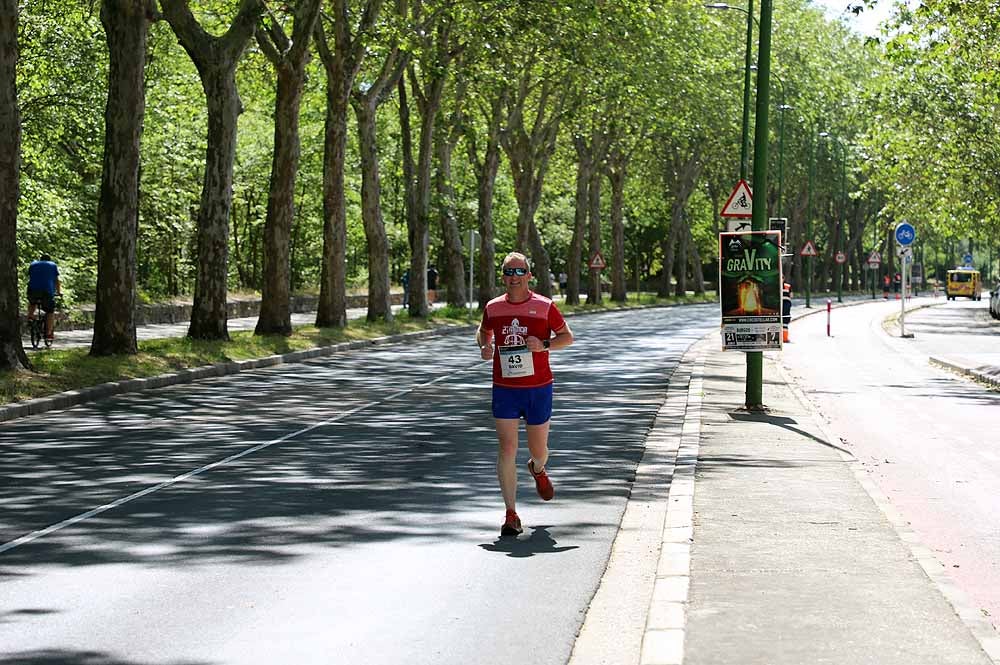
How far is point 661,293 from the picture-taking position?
9419 centimetres

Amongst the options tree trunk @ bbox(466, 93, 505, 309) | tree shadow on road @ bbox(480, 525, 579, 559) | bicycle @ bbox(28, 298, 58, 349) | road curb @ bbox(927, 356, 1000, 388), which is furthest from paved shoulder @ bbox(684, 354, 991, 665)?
tree trunk @ bbox(466, 93, 505, 309)

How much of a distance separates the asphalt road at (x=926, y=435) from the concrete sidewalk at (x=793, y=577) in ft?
1.01

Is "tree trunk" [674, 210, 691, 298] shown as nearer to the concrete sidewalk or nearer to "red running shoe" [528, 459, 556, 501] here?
the concrete sidewalk

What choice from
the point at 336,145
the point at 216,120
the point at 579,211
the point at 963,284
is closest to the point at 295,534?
the point at 216,120

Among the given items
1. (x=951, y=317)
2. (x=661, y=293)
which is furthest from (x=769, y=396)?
(x=661, y=293)

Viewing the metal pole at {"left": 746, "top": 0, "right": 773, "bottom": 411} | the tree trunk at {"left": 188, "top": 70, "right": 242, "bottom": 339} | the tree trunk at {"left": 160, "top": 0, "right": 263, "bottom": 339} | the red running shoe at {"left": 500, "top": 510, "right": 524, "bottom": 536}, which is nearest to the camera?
the red running shoe at {"left": 500, "top": 510, "right": 524, "bottom": 536}

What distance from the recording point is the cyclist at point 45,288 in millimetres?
32094

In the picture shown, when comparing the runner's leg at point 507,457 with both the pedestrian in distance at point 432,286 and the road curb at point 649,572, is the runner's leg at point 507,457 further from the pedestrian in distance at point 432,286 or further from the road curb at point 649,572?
the pedestrian in distance at point 432,286

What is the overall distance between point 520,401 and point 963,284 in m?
111

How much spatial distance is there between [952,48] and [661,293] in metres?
59.9

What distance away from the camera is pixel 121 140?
25.9m

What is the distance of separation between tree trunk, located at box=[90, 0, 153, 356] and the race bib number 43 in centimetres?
1678

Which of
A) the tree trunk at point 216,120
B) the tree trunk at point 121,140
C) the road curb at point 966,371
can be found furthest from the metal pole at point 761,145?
the tree trunk at point 216,120

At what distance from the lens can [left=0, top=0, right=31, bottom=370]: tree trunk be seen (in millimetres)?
22328
